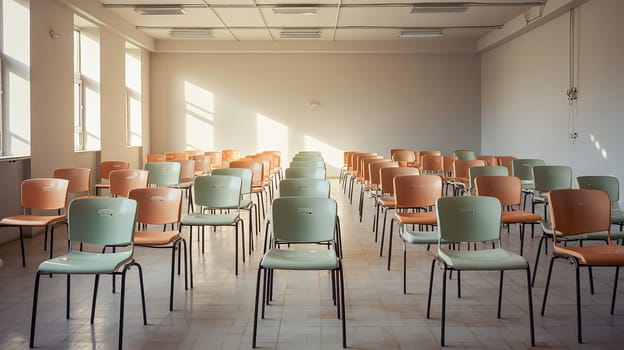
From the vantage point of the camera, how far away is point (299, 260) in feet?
13.4

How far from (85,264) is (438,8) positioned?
1018 centimetres

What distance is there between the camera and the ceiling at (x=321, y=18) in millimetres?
12172

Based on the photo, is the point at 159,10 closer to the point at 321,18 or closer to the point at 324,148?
the point at 321,18

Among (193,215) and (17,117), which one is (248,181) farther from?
(17,117)

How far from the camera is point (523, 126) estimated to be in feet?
45.9

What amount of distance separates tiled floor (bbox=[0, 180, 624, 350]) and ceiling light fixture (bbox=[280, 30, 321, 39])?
10.1 m

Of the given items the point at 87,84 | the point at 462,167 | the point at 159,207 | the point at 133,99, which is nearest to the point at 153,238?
the point at 159,207

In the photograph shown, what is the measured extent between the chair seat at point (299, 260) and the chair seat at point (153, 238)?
1011mm

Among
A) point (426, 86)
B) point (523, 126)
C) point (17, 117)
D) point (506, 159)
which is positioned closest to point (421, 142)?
point (426, 86)

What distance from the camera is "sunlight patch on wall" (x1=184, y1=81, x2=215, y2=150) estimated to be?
17078mm

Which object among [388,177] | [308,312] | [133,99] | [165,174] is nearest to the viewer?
[308,312]

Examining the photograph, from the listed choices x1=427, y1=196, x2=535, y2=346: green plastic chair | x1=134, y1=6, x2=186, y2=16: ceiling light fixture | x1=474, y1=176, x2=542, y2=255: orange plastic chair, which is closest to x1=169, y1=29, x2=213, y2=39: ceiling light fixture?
x1=134, y1=6, x2=186, y2=16: ceiling light fixture

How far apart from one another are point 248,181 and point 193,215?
1.48m

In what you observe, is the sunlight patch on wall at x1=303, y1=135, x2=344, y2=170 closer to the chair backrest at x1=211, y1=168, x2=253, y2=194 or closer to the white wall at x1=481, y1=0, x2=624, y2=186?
the white wall at x1=481, y1=0, x2=624, y2=186
